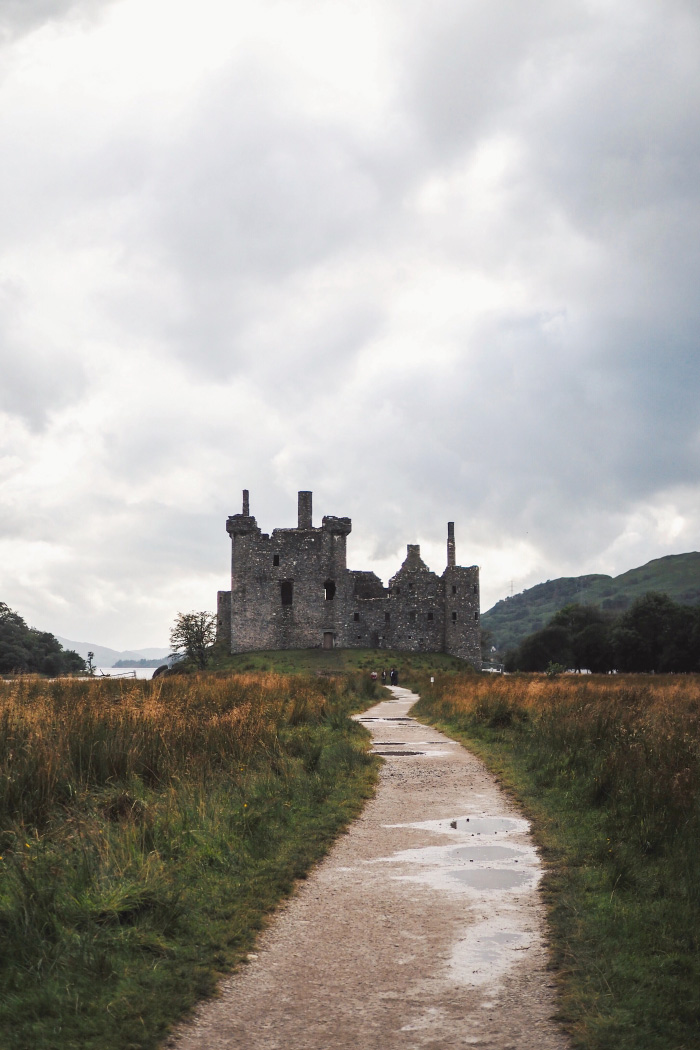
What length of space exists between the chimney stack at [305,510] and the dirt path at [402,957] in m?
55.6

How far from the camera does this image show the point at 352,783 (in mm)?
11266

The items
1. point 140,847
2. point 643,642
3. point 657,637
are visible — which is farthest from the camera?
point 643,642

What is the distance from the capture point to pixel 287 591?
6419cm

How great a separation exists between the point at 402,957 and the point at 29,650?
75611 mm

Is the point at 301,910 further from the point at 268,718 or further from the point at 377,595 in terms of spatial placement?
the point at 377,595

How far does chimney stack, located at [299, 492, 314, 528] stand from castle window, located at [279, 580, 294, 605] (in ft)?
13.8

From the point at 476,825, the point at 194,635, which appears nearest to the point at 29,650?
the point at 194,635

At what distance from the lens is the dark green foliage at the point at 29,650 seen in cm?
6879

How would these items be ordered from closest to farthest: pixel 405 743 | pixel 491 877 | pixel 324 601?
pixel 491 877, pixel 405 743, pixel 324 601

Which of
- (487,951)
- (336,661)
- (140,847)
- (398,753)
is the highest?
(336,661)

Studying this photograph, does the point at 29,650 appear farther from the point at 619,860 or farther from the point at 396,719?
the point at 619,860

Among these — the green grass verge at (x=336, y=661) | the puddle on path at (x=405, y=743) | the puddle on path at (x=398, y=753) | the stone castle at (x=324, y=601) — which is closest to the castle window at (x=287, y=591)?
the stone castle at (x=324, y=601)

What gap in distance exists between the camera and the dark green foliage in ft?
226

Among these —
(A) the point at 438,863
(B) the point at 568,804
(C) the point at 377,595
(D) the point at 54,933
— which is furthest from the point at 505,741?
(C) the point at 377,595
